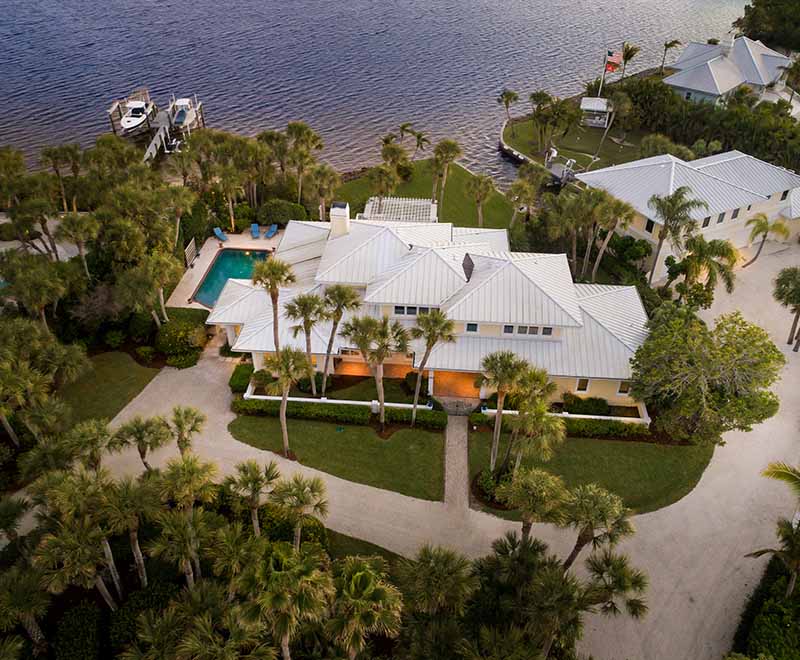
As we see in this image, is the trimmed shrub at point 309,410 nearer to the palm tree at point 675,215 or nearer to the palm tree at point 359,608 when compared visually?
the palm tree at point 359,608

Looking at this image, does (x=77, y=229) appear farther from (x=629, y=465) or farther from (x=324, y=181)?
(x=629, y=465)

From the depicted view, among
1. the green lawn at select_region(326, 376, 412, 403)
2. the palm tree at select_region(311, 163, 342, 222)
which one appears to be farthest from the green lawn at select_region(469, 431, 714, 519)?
the palm tree at select_region(311, 163, 342, 222)

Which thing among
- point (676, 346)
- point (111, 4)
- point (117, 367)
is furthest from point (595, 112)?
point (111, 4)

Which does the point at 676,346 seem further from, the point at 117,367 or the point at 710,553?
the point at 117,367

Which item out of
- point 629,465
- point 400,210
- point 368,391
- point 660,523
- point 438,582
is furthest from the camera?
point 400,210

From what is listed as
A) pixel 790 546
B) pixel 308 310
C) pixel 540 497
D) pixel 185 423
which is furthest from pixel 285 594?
pixel 790 546
